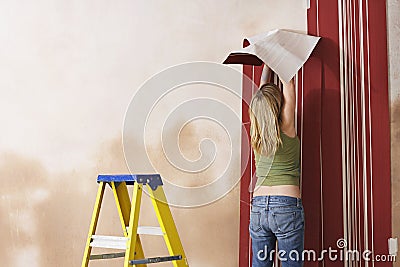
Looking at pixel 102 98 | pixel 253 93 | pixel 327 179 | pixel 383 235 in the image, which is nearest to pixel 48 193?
pixel 102 98

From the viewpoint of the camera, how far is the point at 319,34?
9.05 ft

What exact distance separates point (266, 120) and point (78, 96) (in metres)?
1.09

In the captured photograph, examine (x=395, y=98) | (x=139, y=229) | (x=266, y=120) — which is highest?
(x=395, y=98)

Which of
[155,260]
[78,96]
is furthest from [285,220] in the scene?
[78,96]

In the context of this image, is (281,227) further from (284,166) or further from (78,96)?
(78,96)

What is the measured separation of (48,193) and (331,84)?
1535 mm

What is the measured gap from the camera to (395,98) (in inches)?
105

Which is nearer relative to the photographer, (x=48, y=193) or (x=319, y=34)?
(x=319, y=34)

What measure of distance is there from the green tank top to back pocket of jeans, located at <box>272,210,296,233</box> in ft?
0.44

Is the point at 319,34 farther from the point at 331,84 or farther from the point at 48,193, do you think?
the point at 48,193

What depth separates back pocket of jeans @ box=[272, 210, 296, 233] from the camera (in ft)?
8.08

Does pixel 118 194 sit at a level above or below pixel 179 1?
below

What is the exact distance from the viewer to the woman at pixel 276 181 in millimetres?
2475

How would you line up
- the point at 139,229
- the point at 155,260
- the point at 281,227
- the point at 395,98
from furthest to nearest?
the point at 395,98, the point at 281,227, the point at 139,229, the point at 155,260
